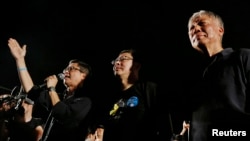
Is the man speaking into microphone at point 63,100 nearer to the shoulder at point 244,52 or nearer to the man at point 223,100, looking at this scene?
the man at point 223,100

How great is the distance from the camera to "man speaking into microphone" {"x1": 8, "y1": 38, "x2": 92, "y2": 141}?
3035 millimetres

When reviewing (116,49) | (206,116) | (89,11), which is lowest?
(206,116)

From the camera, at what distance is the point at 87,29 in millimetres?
6059

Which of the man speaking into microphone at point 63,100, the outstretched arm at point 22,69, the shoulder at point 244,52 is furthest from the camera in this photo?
the outstretched arm at point 22,69

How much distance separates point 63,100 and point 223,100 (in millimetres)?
2075

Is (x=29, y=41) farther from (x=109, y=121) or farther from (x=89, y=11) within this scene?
(x=109, y=121)

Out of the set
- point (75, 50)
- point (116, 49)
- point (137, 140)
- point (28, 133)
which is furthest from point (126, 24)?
point (137, 140)

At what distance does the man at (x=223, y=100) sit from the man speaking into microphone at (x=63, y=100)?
59.2 inches

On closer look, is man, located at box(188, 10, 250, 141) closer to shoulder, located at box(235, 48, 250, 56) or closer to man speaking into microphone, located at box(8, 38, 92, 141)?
shoulder, located at box(235, 48, 250, 56)

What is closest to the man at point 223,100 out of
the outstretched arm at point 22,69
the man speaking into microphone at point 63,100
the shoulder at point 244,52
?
the shoulder at point 244,52

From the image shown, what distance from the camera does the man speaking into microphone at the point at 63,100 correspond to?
→ 3035 millimetres

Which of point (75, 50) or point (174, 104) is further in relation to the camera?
point (75, 50)

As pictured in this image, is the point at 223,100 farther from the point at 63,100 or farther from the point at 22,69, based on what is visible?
the point at 22,69

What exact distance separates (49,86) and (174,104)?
1.58 meters
